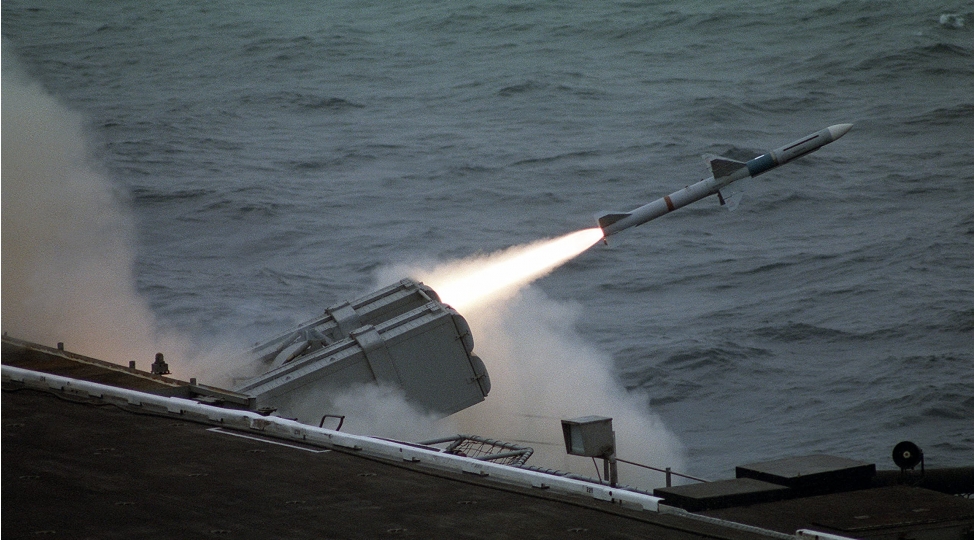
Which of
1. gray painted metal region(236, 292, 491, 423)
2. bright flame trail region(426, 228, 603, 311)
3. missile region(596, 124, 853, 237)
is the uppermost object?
missile region(596, 124, 853, 237)

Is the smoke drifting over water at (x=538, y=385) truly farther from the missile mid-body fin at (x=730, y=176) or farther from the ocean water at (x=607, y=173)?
the missile mid-body fin at (x=730, y=176)

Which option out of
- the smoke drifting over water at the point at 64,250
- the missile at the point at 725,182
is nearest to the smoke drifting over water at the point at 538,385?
the missile at the point at 725,182

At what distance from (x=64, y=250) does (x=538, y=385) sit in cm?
1694

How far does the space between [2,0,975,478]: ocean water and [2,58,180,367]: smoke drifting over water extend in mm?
595

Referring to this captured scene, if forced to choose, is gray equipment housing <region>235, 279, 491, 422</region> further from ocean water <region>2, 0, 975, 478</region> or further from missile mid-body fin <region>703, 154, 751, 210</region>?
missile mid-body fin <region>703, 154, 751, 210</region>

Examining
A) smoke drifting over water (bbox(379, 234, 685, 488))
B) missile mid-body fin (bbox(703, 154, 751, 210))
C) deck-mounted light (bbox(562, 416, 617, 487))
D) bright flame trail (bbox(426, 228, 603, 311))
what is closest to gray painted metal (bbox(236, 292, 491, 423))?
smoke drifting over water (bbox(379, 234, 685, 488))

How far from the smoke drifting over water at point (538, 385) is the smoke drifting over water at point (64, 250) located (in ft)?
24.6

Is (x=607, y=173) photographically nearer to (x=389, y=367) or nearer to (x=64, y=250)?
(x=64, y=250)

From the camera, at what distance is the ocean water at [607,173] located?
111ft

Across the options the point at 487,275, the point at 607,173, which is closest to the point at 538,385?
the point at 487,275

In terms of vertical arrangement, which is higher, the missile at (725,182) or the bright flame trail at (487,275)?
the missile at (725,182)

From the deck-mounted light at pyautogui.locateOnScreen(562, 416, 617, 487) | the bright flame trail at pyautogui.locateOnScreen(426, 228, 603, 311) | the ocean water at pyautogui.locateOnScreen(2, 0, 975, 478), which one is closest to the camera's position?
the deck-mounted light at pyautogui.locateOnScreen(562, 416, 617, 487)

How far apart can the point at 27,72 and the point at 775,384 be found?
4625 centimetres

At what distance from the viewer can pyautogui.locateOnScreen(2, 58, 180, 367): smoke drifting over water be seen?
111ft
